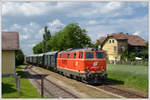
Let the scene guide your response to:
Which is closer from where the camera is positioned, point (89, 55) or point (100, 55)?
point (89, 55)

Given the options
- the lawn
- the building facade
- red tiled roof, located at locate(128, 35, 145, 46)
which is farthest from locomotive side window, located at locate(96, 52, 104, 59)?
red tiled roof, located at locate(128, 35, 145, 46)

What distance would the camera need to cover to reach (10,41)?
24.3 metres

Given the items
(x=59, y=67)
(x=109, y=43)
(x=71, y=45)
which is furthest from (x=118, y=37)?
(x=59, y=67)

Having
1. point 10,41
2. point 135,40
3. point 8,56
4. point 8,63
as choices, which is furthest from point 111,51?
point 8,63

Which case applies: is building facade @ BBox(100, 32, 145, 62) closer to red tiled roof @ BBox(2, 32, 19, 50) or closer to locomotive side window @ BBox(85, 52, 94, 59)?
red tiled roof @ BBox(2, 32, 19, 50)

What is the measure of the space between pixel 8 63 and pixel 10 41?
2.41 metres

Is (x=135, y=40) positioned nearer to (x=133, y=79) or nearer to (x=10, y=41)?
(x=10, y=41)

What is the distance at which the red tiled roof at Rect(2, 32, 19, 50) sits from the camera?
2324 centimetres

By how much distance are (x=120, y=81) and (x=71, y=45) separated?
3155cm

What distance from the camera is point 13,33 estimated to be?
26.4 m

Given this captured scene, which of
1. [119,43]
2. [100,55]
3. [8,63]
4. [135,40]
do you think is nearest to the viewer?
[100,55]

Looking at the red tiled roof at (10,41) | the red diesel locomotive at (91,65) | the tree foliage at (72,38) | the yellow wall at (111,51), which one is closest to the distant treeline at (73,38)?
the tree foliage at (72,38)

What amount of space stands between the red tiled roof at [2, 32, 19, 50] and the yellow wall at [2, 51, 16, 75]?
53 centimetres

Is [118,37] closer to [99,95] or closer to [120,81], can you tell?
[120,81]
